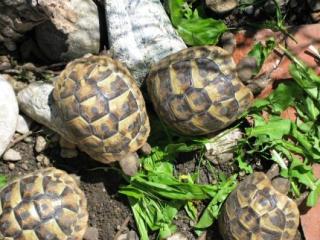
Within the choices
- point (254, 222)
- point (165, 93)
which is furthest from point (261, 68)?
point (254, 222)

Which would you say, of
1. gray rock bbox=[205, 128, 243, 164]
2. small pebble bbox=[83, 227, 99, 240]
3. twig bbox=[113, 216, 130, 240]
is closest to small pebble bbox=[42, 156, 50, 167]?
small pebble bbox=[83, 227, 99, 240]

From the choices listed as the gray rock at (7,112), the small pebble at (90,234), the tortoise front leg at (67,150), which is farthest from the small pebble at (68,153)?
the small pebble at (90,234)

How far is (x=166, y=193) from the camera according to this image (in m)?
4.38

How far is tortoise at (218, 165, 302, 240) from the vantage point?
4.21 meters

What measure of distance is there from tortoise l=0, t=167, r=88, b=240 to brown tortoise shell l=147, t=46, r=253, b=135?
0.79 meters

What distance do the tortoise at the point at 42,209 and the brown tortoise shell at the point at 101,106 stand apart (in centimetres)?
30

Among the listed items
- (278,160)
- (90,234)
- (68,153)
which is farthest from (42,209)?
(278,160)

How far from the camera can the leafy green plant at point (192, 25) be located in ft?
14.6

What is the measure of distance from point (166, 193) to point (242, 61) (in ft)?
3.20

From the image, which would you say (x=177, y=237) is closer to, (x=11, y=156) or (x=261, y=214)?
(x=261, y=214)

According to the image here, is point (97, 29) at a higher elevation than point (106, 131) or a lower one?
higher

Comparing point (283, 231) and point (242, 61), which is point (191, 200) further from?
point (242, 61)

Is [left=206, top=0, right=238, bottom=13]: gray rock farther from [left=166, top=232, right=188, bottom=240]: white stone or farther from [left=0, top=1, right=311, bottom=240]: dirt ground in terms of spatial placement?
[left=166, top=232, right=188, bottom=240]: white stone

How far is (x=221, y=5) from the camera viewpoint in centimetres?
443
